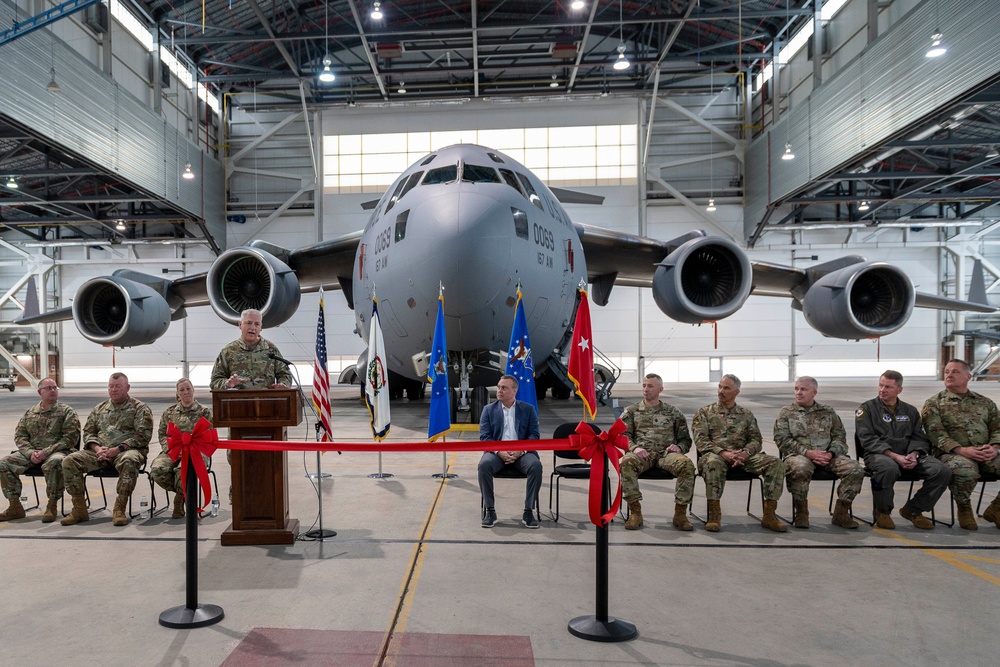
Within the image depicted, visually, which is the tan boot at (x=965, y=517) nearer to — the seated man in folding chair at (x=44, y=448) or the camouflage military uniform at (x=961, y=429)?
the camouflage military uniform at (x=961, y=429)

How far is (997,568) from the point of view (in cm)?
392

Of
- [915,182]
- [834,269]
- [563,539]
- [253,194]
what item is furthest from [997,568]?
[253,194]

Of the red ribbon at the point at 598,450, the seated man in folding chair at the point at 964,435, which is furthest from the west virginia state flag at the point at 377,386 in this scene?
the seated man in folding chair at the point at 964,435

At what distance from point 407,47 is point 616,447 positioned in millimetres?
22292

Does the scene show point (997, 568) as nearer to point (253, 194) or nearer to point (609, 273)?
point (609, 273)

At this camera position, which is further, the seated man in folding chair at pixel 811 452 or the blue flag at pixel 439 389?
the blue flag at pixel 439 389

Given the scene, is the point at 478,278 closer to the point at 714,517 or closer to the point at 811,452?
the point at 714,517

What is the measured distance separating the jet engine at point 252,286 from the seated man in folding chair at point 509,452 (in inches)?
280

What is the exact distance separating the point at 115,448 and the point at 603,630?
436cm

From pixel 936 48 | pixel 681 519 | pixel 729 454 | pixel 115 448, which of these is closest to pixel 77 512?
pixel 115 448

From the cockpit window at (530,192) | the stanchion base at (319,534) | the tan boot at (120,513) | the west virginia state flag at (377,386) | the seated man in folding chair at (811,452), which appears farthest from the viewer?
the cockpit window at (530,192)

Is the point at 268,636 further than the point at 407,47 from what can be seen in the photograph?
No

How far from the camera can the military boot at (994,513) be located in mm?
4869

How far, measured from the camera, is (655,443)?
5191 millimetres
